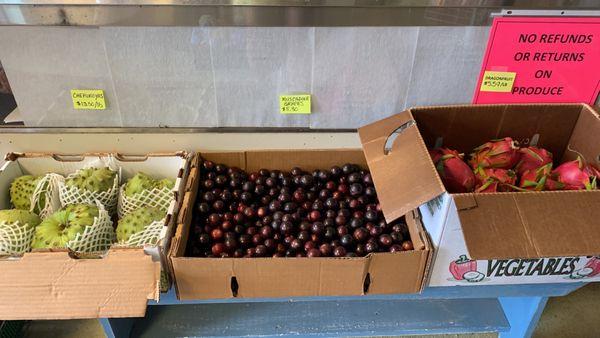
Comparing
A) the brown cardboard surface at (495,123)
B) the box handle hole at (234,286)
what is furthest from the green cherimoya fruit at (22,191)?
the brown cardboard surface at (495,123)

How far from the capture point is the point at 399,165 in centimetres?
111

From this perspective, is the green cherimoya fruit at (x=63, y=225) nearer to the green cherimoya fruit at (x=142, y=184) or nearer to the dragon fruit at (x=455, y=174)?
the green cherimoya fruit at (x=142, y=184)

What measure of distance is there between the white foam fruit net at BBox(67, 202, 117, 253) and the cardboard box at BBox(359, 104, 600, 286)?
78 centimetres

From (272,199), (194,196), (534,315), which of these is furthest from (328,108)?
(534,315)

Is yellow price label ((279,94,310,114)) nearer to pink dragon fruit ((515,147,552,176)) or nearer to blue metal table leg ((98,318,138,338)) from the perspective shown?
pink dragon fruit ((515,147,552,176))

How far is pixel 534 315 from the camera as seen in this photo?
140 centimetres

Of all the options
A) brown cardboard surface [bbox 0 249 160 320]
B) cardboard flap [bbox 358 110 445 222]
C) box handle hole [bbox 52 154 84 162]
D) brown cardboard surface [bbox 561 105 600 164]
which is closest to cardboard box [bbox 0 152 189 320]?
brown cardboard surface [bbox 0 249 160 320]

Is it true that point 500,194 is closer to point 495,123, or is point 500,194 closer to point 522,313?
point 495,123

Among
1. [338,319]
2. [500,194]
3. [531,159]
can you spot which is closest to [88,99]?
[338,319]

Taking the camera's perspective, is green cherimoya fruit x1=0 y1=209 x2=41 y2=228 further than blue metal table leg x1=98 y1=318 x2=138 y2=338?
No

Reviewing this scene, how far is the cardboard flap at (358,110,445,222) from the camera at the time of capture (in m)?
1.01

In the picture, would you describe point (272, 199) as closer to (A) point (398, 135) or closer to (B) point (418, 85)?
(A) point (398, 135)

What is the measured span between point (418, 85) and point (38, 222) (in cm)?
121

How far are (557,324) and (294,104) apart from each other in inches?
53.8
